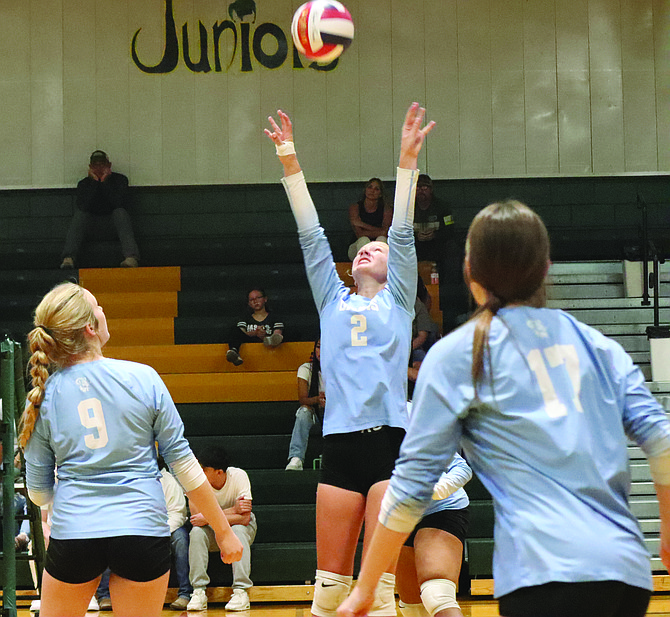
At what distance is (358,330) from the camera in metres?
3.61

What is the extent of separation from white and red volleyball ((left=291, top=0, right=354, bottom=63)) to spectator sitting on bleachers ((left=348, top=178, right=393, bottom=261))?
4960mm

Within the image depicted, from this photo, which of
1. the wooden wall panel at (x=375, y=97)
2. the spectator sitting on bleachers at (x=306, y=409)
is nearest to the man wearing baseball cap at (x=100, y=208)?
the wooden wall panel at (x=375, y=97)

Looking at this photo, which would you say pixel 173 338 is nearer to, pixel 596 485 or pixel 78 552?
pixel 78 552

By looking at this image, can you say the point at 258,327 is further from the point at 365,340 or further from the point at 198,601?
the point at 365,340

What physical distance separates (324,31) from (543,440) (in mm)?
3839

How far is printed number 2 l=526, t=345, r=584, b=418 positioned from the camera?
1825 mm

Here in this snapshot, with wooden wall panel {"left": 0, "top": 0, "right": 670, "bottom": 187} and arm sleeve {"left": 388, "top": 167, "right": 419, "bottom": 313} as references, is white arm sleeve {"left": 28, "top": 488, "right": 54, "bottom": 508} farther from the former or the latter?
wooden wall panel {"left": 0, "top": 0, "right": 670, "bottom": 187}

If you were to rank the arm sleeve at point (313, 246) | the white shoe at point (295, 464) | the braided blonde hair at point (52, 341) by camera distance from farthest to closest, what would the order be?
the white shoe at point (295, 464)
the arm sleeve at point (313, 246)
the braided blonde hair at point (52, 341)

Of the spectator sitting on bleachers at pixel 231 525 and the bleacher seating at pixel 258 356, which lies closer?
the spectator sitting on bleachers at pixel 231 525

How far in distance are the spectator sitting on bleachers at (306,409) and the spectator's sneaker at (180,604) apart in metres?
1.57

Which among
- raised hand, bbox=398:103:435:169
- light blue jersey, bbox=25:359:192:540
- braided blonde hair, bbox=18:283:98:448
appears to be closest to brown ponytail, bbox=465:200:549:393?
light blue jersey, bbox=25:359:192:540

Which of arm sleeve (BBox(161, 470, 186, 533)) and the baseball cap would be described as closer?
arm sleeve (BBox(161, 470, 186, 533))

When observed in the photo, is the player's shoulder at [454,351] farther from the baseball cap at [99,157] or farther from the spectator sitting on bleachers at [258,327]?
the baseball cap at [99,157]

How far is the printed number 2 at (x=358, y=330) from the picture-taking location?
11.8 feet
